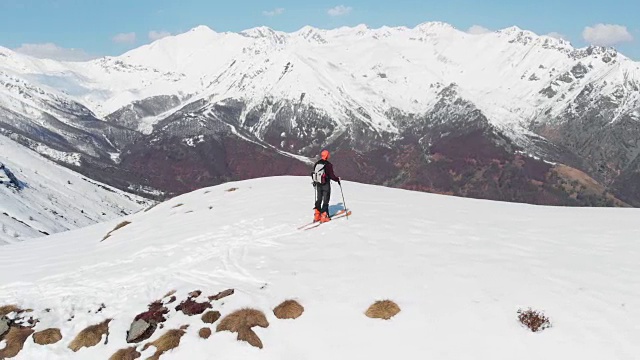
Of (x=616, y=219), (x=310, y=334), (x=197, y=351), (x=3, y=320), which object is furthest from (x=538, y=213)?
(x=3, y=320)

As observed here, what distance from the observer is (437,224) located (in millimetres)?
25312

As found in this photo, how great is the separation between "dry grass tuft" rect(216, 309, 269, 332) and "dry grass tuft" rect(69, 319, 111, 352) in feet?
13.6

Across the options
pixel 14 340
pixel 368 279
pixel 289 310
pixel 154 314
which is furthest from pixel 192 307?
pixel 368 279

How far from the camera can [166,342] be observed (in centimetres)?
1577

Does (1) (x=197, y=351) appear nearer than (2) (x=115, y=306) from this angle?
Yes

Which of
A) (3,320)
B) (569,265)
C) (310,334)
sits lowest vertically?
(3,320)

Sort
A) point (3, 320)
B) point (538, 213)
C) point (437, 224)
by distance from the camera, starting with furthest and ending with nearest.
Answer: point (538, 213)
point (437, 224)
point (3, 320)

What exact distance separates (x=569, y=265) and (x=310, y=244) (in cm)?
1084

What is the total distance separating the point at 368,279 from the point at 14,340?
1251 cm

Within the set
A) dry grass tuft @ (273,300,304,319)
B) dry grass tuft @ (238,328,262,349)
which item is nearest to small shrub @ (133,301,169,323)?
dry grass tuft @ (238,328,262,349)

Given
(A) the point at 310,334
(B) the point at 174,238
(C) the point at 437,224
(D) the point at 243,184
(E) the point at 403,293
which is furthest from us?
(D) the point at 243,184

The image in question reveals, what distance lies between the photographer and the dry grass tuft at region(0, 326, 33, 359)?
16.5 m

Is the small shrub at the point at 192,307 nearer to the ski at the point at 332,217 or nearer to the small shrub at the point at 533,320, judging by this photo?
the ski at the point at 332,217

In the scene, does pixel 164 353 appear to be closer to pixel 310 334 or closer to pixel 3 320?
pixel 310 334
